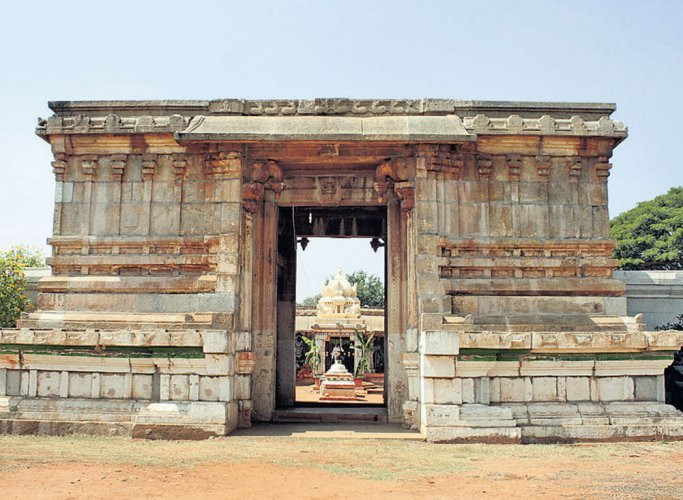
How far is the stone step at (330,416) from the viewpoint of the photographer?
12859mm

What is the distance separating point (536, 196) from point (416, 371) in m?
3.72

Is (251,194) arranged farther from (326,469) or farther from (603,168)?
(603,168)

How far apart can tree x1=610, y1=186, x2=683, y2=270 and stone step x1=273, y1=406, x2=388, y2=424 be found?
2460 centimetres

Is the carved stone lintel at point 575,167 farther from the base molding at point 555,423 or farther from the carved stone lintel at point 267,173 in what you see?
the carved stone lintel at point 267,173

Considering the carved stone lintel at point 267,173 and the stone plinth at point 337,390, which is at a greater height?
the carved stone lintel at point 267,173

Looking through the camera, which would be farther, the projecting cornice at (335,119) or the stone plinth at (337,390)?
the stone plinth at (337,390)

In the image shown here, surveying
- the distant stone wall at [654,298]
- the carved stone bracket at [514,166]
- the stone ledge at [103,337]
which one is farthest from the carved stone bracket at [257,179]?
the distant stone wall at [654,298]

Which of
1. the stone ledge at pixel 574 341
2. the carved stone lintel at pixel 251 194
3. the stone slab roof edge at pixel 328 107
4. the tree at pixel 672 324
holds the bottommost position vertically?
the stone ledge at pixel 574 341

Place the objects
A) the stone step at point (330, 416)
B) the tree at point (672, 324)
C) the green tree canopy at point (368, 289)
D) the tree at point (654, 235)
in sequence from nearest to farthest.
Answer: the stone step at point (330, 416), the tree at point (672, 324), the tree at point (654, 235), the green tree canopy at point (368, 289)

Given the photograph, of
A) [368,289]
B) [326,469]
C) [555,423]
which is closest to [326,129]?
[326,469]

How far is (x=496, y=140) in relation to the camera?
12031 mm

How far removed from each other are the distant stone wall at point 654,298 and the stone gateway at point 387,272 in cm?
228

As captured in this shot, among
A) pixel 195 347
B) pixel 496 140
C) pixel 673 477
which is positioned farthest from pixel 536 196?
pixel 195 347

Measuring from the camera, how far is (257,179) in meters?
12.1
